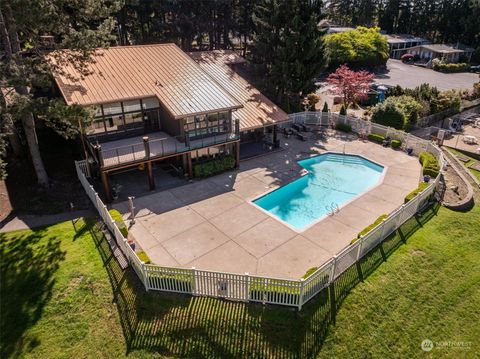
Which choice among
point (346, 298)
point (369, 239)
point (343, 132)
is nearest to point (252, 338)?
point (346, 298)

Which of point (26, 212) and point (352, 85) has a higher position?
A: point (352, 85)

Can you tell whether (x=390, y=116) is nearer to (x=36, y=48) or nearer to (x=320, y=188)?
(x=320, y=188)

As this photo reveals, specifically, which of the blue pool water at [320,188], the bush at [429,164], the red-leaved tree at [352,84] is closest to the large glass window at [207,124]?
the blue pool water at [320,188]

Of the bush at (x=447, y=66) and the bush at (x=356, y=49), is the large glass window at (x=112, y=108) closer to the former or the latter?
the bush at (x=356, y=49)

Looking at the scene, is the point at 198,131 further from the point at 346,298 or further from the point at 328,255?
the point at 346,298

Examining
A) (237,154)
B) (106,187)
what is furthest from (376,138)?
(106,187)

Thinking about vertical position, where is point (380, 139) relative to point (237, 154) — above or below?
below

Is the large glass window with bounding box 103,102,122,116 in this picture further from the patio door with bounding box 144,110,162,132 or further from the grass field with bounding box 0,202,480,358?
the grass field with bounding box 0,202,480,358
